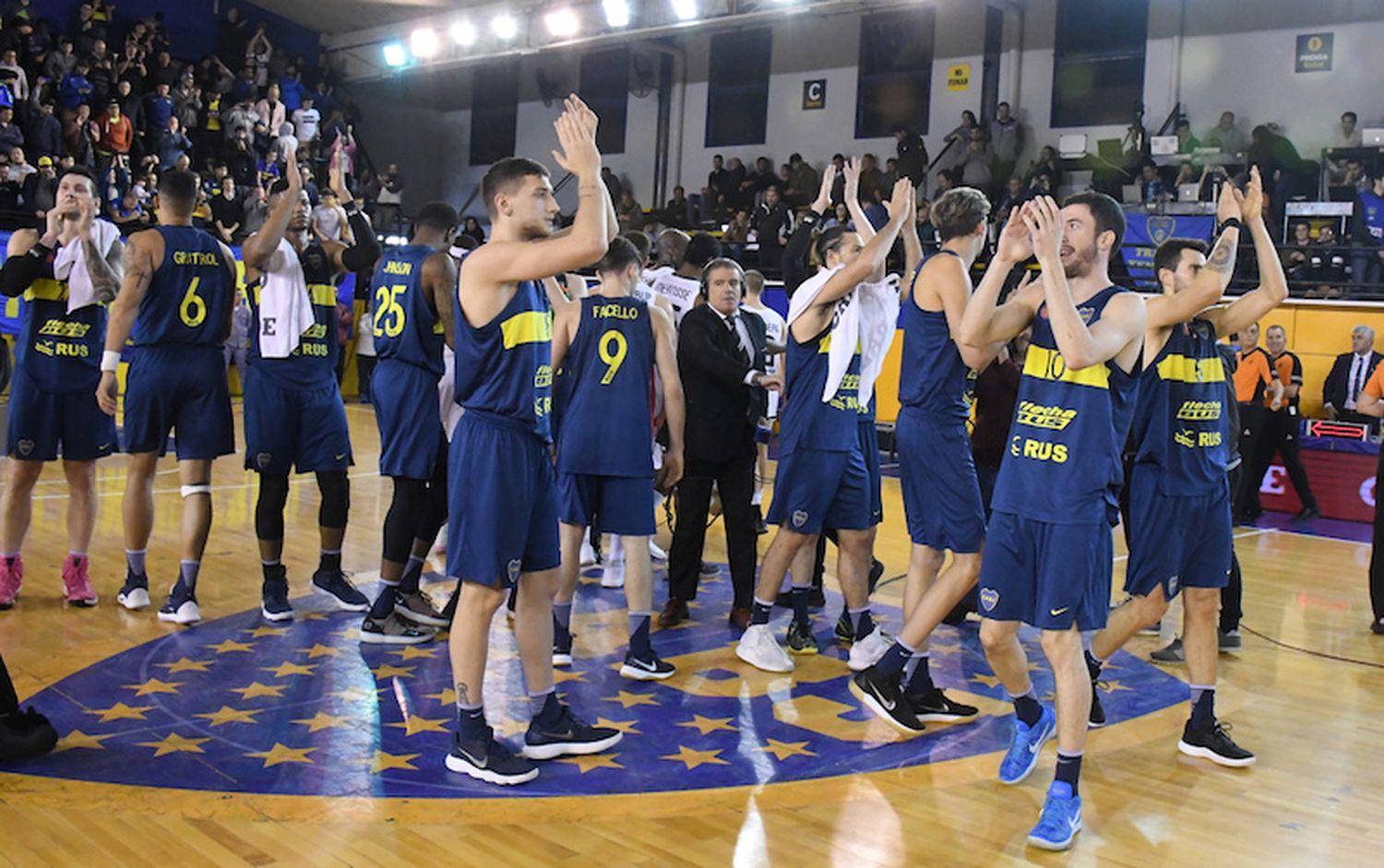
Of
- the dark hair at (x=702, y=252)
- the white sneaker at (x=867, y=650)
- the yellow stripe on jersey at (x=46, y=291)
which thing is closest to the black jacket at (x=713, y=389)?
the dark hair at (x=702, y=252)

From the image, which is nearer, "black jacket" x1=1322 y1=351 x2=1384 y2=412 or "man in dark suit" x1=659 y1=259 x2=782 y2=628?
"man in dark suit" x1=659 y1=259 x2=782 y2=628

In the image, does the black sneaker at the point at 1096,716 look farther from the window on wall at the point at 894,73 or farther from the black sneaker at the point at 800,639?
the window on wall at the point at 894,73

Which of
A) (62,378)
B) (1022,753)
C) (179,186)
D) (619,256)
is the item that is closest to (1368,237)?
(619,256)

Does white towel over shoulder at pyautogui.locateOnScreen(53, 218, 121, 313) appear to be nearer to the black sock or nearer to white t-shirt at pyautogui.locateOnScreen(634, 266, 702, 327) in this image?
white t-shirt at pyautogui.locateOnScreen(634, 266, 702, 327)

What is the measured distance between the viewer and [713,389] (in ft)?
20.6

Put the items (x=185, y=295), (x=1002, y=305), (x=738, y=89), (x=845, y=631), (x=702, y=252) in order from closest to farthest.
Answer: (x=1002, y=305), (x=185, y=295), (x=845, y=631), (x=702, y=252), (x=738, y=89)

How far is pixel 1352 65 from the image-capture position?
16.6 meters

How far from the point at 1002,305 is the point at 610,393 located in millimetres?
1829

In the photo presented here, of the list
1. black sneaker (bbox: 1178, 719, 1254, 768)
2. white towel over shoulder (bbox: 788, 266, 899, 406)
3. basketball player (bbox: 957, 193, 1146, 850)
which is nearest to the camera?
basketball player (bbox: 957, 193, 1146, 850)

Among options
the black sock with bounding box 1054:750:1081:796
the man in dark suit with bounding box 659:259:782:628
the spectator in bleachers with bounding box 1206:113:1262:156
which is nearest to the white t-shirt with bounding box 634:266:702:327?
the man in dark suit with bounding box 659:259:782:628

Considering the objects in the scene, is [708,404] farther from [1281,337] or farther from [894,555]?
[1281,337]

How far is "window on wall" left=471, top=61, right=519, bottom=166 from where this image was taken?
26531 millimetres

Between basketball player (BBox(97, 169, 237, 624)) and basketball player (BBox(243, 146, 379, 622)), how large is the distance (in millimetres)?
177

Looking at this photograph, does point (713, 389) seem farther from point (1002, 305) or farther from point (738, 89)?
point (738, 89)
